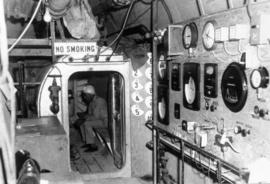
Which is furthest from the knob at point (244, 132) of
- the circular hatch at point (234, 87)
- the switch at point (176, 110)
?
the switch at point (176, 110)

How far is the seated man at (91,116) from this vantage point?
10555 millimetres

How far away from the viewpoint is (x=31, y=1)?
17.3ft

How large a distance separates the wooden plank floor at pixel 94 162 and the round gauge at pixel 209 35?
13.4 ft

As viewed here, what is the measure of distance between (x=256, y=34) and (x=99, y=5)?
14.0 ft

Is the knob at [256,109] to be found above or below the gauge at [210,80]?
below

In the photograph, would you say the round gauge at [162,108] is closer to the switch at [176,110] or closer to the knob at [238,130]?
the switch at [176,110]

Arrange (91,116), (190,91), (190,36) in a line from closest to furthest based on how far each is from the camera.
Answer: (190,36) → (190,91) → (91,116)

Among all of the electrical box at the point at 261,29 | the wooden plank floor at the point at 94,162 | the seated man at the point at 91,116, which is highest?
the electrical box at the point at 261,29

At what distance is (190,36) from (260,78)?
5.90 ft

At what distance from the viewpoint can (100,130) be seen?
10.5 m

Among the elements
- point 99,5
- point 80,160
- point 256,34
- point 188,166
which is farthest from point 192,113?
point 80,160

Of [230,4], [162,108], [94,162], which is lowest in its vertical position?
[94,162]

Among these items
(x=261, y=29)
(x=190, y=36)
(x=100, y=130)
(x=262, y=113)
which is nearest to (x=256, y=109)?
(x=262, y=113)

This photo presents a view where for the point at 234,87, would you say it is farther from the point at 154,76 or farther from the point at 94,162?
the point at 94,162
